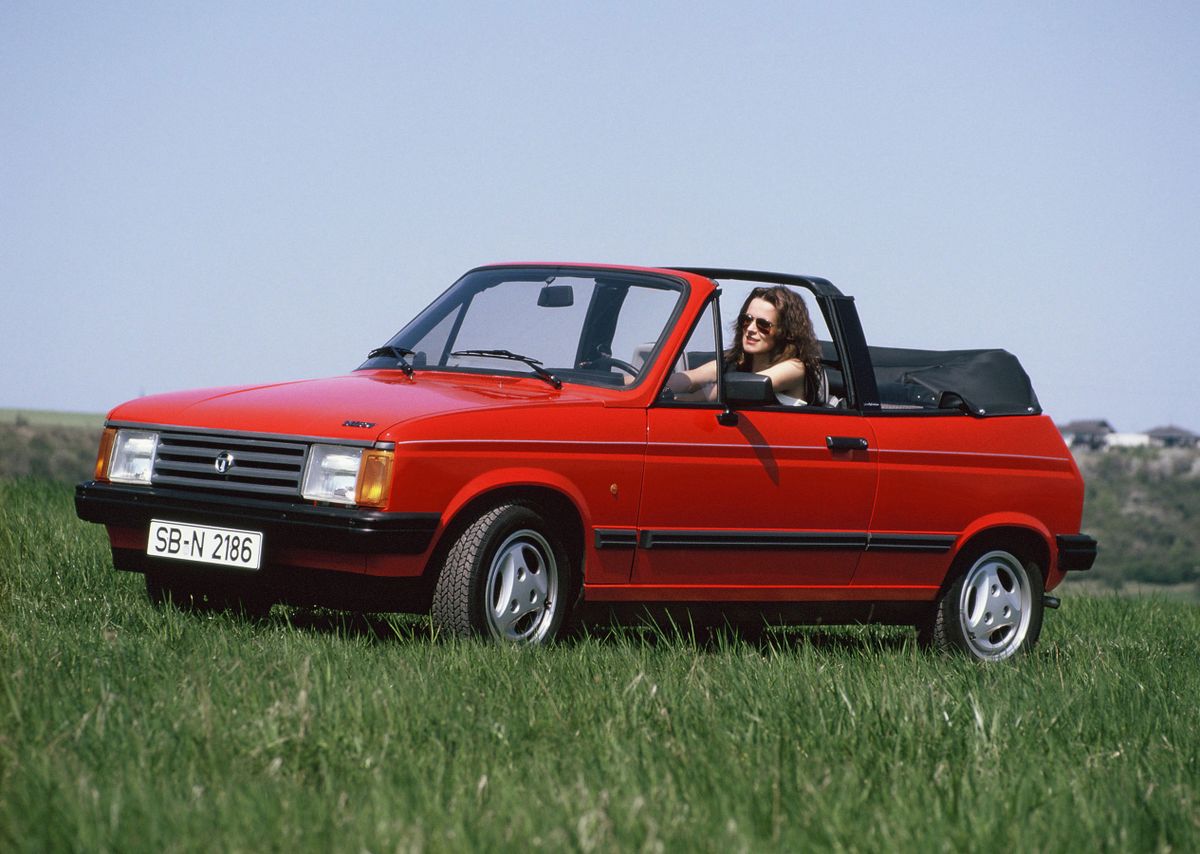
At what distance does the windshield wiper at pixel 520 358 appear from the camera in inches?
300

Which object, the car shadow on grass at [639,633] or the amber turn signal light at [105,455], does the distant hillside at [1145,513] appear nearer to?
the car shadow on grass at [639,633]

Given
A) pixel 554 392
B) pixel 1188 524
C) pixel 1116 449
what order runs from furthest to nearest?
pixel 1116 449, pixel 1188 524, pixel 554 392

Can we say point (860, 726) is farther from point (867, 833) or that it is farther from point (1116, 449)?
point (1116, 449)

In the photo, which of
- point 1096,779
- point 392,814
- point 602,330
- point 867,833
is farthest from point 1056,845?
Result: point 602,330

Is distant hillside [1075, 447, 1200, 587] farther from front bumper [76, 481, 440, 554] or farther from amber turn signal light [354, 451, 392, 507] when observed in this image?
amber turn signal light [354, 451, 392, 507]

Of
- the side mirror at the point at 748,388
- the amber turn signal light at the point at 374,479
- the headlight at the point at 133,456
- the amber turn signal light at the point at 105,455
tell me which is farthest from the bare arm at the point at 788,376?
the amber turn signal light at the point at 105,455

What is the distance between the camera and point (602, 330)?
25.9ft

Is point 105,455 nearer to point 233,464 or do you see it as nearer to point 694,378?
point 233,464

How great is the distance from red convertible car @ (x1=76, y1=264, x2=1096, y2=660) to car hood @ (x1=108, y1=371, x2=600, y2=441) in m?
0.02

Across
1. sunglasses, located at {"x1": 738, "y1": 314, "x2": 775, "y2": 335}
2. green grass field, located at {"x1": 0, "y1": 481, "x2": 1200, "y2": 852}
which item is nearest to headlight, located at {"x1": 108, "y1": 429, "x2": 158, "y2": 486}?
green grass field, located at {"x1": 0, "y1": 481, "x2": 1200, "y2": 852}

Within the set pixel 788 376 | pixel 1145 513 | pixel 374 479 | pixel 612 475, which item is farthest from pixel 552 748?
pixel 1145 513

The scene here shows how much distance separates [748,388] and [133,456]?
106 inches

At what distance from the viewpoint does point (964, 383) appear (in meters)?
9.30

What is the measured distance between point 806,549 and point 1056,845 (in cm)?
422
